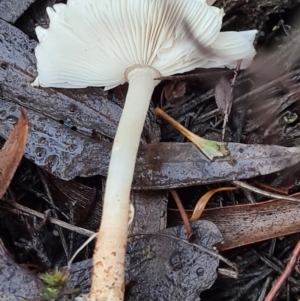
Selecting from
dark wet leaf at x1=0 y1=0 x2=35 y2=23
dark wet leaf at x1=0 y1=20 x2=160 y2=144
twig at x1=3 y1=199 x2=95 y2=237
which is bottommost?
twig at x1=3 y1=199 x2=95 y2=237

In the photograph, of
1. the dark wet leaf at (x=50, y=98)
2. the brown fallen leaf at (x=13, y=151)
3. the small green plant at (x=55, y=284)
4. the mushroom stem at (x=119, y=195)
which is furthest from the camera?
the dark wet leaf at (x=50, y=98)

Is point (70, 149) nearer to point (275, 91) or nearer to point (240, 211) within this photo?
point (240, 211)

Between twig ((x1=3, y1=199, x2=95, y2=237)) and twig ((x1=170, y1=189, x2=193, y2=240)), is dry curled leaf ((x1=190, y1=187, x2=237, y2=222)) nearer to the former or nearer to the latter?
twig ((x1=170, y1=189, x2=193, y2=240))

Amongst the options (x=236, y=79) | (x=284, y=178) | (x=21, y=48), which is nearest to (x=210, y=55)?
(x=236, y=79)

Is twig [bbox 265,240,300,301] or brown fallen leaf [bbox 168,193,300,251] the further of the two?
brown fallen leaf [bbox 168,193,300,251]

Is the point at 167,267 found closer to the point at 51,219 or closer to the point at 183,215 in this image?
the point at 183,215

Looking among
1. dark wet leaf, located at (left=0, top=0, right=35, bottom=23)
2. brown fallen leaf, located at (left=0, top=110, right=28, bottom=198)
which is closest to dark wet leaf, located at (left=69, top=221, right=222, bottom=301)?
brown fallen leaf, located at (left=0, top=110, right=28, bottom=198)

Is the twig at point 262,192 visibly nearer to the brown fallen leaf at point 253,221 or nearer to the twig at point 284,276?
the brown fallen leaf at point 253,221

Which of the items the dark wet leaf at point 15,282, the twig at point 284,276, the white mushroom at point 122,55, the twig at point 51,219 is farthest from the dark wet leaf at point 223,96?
the dark wet leaf at point 15,282
